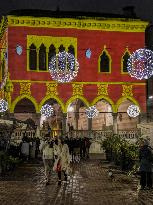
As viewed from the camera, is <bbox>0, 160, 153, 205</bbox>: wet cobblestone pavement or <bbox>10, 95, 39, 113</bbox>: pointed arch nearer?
<bbox>0, 160, 153, 205</bbox>: wet cobblestone pavement

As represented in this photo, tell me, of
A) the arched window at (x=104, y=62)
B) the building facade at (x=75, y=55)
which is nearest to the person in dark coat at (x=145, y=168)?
the building facade at (x=75, y=55)

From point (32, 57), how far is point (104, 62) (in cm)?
496

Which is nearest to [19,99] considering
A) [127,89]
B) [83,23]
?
[83,23]

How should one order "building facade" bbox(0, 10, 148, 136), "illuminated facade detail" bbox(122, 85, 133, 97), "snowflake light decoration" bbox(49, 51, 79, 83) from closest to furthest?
"snowflake light decoration" bbox(49, 51, 79, 83)
"building facade" bbox(0, 10, 148, 136)
"illuminated facade detail" bbox(122, 85, 133, 97)

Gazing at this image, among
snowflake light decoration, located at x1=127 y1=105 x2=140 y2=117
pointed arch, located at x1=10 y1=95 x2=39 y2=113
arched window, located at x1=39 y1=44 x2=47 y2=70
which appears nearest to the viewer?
snowflake light decoration, located at x1=127 y1=105 x2=140 y2=117

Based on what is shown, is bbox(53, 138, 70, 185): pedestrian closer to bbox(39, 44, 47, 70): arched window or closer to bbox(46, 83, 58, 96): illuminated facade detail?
bbox(46, 83, 58, 96): illuminated facade detail

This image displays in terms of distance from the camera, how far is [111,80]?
36312mm

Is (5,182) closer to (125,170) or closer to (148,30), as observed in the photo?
(125,170)

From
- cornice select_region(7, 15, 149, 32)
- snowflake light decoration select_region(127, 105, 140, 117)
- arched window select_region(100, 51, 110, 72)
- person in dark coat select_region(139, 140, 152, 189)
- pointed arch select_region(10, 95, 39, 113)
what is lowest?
person in dark coat select_region(139, 140, 152, 189)

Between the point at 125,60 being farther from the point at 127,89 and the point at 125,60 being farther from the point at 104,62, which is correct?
the point at 127,89

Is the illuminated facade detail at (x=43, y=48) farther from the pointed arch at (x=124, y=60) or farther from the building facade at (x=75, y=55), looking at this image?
the pointed arch at (x=124, y=60)

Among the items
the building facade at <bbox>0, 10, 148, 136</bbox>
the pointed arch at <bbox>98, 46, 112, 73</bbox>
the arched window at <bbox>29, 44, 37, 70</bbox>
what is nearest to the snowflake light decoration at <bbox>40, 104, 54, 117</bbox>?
the building facade at <bbox>0, 10, 148, 136</bbox>

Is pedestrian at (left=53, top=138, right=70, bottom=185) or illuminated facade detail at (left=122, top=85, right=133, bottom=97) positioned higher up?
illuminated facade detail at (left=122, top=85, right=133, bottom=97)

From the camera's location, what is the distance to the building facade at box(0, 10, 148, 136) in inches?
1368
